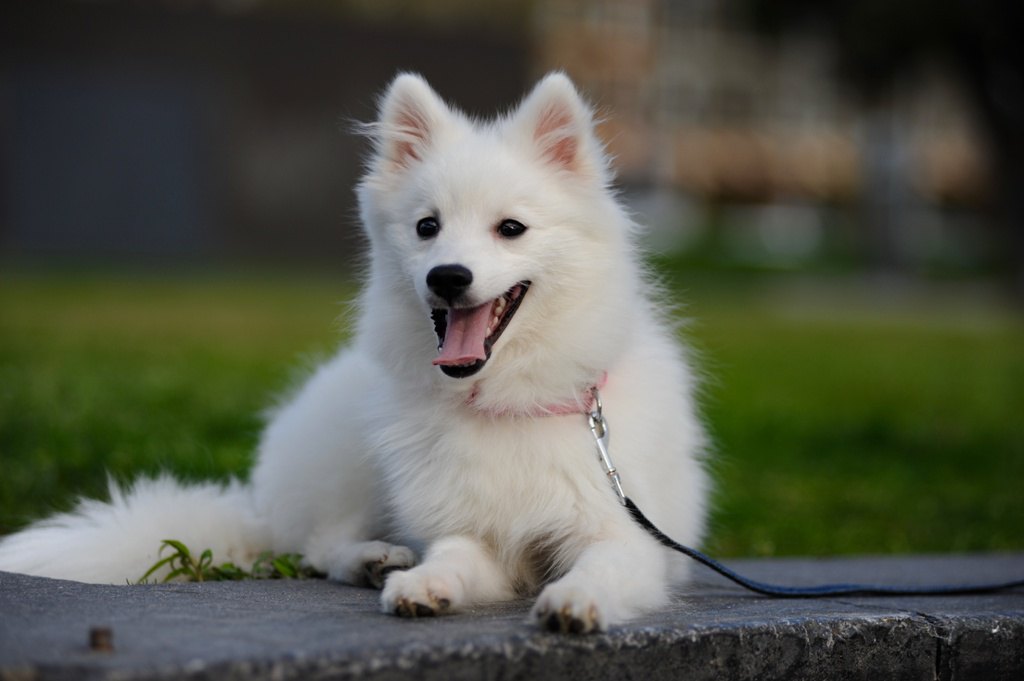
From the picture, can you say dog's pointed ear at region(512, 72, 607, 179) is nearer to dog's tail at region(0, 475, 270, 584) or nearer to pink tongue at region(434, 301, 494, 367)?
pink tongue at region(434, 301, 494, 367)

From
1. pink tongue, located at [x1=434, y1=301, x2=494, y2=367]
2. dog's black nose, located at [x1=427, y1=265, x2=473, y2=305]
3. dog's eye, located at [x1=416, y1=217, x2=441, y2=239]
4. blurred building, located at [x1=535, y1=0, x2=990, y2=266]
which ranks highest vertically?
blurred building, located at [x1=535, y1=0, x2=990, y2=266]

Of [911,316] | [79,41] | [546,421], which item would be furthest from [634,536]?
[79,41]

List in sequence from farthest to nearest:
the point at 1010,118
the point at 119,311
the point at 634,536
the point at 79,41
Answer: the point at 79,41
the point at 1010,118
the point at 119,311
the point at 634,536

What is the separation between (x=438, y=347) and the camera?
3.70 metres

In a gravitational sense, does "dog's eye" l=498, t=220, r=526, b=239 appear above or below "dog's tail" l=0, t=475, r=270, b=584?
above

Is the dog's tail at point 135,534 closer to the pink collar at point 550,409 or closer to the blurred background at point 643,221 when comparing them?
the blurred background at point 643,221

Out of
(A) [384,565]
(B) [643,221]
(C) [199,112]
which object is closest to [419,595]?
(A) [384,565]

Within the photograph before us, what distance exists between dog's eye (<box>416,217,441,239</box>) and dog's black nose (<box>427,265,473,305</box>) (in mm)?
320

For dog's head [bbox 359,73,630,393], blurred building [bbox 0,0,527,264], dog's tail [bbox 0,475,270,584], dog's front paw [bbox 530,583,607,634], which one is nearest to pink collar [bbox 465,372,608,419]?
dog's head [bbox 359,73,630,393]

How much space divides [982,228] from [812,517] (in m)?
44.0

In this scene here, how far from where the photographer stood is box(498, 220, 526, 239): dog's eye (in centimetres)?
370

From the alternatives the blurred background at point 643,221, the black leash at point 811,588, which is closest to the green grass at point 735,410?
the blurred background at point 643,221

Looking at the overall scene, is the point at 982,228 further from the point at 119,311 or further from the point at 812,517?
the point at 812,517

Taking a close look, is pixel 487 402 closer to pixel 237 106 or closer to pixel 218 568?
pixel 218 568
